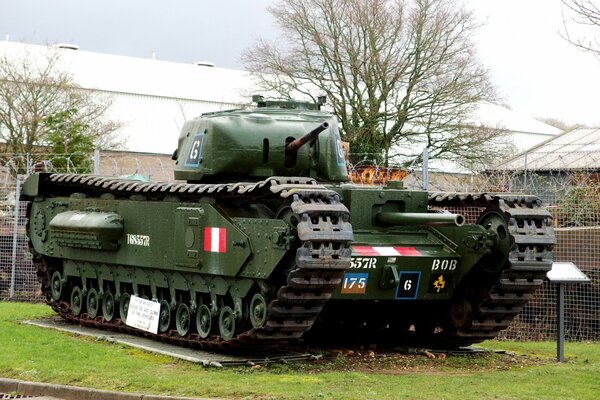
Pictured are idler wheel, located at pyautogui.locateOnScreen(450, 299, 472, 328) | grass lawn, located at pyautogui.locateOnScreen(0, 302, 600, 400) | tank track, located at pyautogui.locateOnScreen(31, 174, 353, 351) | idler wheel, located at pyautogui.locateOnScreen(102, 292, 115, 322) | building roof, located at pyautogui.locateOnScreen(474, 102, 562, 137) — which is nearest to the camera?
grass lawn, located at pyautogui.locateOnScreen(0, 302, 600, 400)

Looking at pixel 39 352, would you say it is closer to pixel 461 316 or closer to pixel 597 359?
pixel 461 316

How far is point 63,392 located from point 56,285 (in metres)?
8.18

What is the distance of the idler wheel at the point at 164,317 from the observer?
693 inches

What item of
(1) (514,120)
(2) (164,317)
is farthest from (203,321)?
(1) (514,120)

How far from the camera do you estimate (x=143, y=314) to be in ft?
59.1

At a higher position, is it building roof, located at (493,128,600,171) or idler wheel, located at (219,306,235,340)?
building roof, located at (493,128,600,171)

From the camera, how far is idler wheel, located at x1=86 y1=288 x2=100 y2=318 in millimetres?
19656

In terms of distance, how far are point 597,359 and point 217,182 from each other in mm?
5843

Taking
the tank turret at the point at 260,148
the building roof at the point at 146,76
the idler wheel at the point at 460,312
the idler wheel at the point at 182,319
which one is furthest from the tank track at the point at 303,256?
the building roof at the point at 146,76

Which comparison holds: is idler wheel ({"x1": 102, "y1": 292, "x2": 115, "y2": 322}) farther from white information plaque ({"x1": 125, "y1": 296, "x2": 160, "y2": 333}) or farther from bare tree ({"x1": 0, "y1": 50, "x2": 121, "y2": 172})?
bare tree ({"x1": 0, "y1": 50, "x2": 121, "y2": 172})

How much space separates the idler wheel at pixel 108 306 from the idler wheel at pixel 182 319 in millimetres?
2171

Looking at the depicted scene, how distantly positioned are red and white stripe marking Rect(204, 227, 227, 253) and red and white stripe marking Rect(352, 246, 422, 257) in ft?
5.64

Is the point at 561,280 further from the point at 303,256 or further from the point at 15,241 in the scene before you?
the point at 15,241

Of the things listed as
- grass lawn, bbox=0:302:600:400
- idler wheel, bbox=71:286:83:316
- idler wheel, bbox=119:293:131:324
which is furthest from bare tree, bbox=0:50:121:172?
grass lawn, bbox=0:302:600:400
